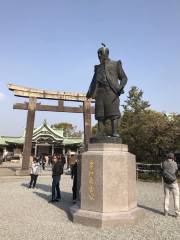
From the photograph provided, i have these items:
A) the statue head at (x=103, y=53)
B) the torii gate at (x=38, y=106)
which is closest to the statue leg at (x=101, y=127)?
the statue head at (x=103, y=53)

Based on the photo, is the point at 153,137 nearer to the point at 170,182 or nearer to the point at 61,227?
the point at 170,182

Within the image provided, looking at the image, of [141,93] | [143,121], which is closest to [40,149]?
[141,93]

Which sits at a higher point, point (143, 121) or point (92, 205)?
point (143, 121)

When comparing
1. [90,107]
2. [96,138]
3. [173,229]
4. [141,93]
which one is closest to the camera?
[173,229]

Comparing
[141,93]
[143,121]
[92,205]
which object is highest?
[141,93]

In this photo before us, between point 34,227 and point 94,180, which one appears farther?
point 94,180

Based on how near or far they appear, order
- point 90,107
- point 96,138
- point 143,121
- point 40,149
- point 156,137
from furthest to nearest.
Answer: point 40,149 < point 90,107 < point 143,121 < point 156,137 < point 96,138

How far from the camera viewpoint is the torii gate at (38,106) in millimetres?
20703

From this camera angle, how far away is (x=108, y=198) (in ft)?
20.4

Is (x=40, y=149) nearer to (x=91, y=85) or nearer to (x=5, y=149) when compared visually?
(x=5, y=149)

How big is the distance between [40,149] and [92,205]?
3690 centimetres

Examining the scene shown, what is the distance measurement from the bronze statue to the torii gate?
41.9 feet

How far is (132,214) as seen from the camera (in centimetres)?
636

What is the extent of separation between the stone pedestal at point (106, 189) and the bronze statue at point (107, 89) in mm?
901
